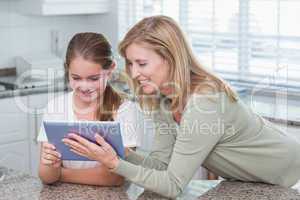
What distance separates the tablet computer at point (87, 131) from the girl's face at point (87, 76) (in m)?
0.29

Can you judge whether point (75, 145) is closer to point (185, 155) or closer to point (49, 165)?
point (49, 165)

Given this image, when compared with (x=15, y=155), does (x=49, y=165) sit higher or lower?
higher

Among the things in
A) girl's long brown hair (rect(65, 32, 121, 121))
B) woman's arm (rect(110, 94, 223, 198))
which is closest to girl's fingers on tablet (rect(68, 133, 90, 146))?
woman's arm (rect(110, 94, 223, 198))

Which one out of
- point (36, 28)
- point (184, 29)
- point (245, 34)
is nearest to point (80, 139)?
point (245, 34)

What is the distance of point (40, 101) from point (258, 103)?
4.38 ft

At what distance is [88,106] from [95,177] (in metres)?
0.38

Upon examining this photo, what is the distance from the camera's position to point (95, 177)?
1841 mm

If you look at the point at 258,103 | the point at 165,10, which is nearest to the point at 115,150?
the point at 258,103

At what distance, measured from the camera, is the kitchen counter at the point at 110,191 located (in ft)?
5.64

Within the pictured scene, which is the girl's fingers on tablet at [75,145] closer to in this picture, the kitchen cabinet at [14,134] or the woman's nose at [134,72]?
the woman's nose at [134,72]

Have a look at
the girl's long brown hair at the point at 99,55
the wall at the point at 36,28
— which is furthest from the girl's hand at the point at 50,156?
the wall at the point at 36,28

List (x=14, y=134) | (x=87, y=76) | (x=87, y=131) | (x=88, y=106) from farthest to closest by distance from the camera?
(x=14, y=134)
(x=88, y=106)
(x=87, y=76)
(x=87, y=131)

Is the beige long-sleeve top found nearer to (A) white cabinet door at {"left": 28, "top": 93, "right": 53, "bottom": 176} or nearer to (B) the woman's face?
(B) the woman's face

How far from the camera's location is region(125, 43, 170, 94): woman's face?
1.76m
